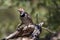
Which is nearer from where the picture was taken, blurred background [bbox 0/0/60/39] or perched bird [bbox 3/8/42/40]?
perched bird [bbox 3/8/42/40]

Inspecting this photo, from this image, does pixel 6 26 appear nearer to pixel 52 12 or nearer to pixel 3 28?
pixel 3 28

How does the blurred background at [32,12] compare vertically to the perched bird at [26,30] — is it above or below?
above

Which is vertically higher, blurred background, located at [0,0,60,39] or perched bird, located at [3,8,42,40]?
blurred background, located at [0,0,60,39]

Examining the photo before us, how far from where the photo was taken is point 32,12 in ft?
10.2

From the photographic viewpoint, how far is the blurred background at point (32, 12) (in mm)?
3127

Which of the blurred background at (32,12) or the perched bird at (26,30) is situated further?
the blurred background at (32,12)

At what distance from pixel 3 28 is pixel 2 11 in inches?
9.9

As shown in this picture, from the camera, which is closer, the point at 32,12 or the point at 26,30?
the point at 26,30

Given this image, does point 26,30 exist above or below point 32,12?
below

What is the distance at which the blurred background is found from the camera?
10.3ft

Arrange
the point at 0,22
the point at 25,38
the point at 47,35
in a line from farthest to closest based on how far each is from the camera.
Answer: the point at 0,22 < the point at 47,35 < the point at 25,38

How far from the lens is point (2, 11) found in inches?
130

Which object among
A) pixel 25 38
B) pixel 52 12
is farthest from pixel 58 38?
pixel 25 38

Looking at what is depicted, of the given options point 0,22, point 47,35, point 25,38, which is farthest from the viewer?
point 0,22
